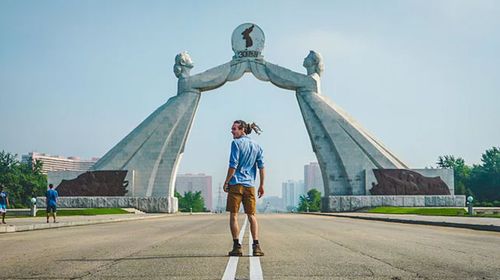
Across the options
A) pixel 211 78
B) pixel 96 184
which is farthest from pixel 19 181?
pixel 211 78

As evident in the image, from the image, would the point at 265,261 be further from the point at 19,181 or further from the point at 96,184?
the point at 19,181

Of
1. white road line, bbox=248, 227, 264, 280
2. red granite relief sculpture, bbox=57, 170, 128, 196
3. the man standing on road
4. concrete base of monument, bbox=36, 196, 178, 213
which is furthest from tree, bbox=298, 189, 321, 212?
white road line, bbox=248, 227, 264, 280

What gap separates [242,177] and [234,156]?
1.06ft

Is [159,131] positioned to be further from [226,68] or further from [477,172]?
[477,172]

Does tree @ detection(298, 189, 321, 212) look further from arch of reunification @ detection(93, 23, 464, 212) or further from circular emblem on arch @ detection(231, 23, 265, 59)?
circular emblem on arch @ detection(231, 23, 265, 59)

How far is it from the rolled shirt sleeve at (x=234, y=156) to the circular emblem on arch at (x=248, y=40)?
46458 millimetres

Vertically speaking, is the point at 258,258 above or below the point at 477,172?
below

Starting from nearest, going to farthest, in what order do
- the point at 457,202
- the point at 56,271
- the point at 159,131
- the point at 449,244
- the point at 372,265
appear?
the point at 56,271, the point at 372,265, the point at 449,244, the point at 457,202, the point at 159,131

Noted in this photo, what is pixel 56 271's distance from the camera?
21.5ft

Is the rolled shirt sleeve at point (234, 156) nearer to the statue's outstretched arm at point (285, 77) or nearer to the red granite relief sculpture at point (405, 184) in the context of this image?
the red granite relief sculpture at point (405, 184)

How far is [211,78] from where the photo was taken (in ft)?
177

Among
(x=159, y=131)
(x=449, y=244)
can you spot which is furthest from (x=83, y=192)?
(x=449, y=244)

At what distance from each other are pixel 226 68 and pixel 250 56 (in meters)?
2.52

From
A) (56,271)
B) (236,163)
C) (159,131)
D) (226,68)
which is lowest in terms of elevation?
(56,271)
